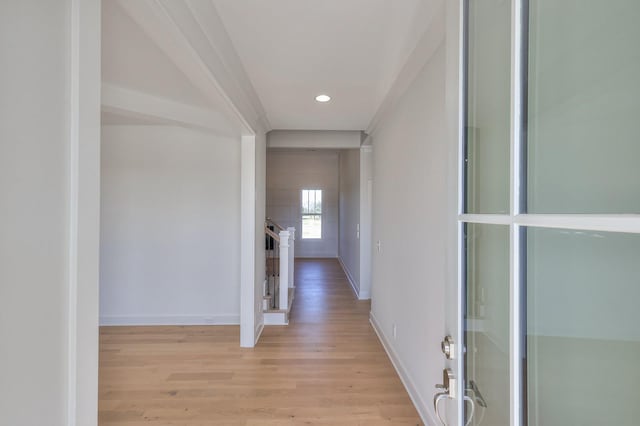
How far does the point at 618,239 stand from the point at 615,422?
1.10 feet

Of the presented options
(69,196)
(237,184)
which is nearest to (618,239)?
(69,196)

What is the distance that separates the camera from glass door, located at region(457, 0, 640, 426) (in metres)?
0.53

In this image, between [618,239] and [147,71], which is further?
[147,71]

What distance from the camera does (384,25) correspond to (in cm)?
190

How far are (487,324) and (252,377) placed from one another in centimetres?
242

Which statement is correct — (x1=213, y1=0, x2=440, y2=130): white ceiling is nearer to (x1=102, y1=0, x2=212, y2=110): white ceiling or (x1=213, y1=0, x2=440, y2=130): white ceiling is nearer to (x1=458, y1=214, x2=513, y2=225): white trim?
(x1=102, y1=0, x2=212, y2=110): white ceiling

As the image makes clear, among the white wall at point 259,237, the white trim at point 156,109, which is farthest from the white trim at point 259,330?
the white trim at point 156,109

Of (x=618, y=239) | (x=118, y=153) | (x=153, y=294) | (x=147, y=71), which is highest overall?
(x=147, y=71)

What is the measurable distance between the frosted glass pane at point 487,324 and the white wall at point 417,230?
0.47 m

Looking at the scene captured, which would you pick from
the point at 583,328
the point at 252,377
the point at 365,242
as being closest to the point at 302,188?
the point at 365,242

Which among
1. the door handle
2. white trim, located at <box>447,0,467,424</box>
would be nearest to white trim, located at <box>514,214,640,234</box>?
white trim, located at <box>447,0,467,424</box>

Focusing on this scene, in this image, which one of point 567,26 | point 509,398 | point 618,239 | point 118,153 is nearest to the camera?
point 618,239

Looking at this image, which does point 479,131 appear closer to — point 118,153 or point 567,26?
point 567,26

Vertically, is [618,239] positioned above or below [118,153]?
below
